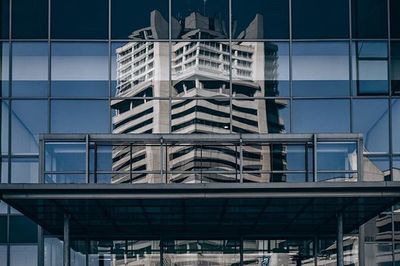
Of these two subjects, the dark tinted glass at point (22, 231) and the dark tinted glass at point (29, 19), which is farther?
the dark tinted glass at point (29, 19)

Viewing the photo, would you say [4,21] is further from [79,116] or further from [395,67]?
[395,67]

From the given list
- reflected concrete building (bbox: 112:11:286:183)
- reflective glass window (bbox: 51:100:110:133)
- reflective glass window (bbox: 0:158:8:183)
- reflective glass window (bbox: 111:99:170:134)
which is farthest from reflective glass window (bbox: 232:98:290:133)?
reflective glass window (bbox: 0:158:8:183)

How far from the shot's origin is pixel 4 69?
25781 mm

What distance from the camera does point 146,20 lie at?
2605 centimetres

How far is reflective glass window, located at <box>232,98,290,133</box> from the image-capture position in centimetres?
2533

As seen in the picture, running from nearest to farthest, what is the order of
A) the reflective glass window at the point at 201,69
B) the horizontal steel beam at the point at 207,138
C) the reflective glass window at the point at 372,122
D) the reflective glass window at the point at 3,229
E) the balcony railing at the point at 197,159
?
the horizontal steel beam at the point at 207,138, the balcony railing at the point at 197,159, the reflective glass window at the point at 3,229, the reflective glass window at the point at 372,122, the reflective glass window at the point at 201,69

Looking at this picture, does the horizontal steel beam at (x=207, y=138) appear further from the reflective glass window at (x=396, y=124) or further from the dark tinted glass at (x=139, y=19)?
the dark tinted glass at (x=139, y=19)

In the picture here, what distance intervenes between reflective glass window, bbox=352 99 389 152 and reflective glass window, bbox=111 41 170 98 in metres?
4.84

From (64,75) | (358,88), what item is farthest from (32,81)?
(358,88)

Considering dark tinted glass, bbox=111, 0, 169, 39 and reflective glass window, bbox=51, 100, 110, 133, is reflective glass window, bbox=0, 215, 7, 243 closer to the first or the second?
reflective glass window, bbox=51, 100, 110, 133

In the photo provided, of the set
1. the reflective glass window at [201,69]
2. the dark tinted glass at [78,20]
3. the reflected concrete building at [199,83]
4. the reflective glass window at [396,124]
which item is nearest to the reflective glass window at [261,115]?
the reflected concrete building at [199,83]

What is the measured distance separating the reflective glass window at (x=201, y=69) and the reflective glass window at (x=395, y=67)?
143 inches

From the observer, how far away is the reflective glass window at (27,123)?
25.4 metres

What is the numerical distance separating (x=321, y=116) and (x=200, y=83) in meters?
3.16
